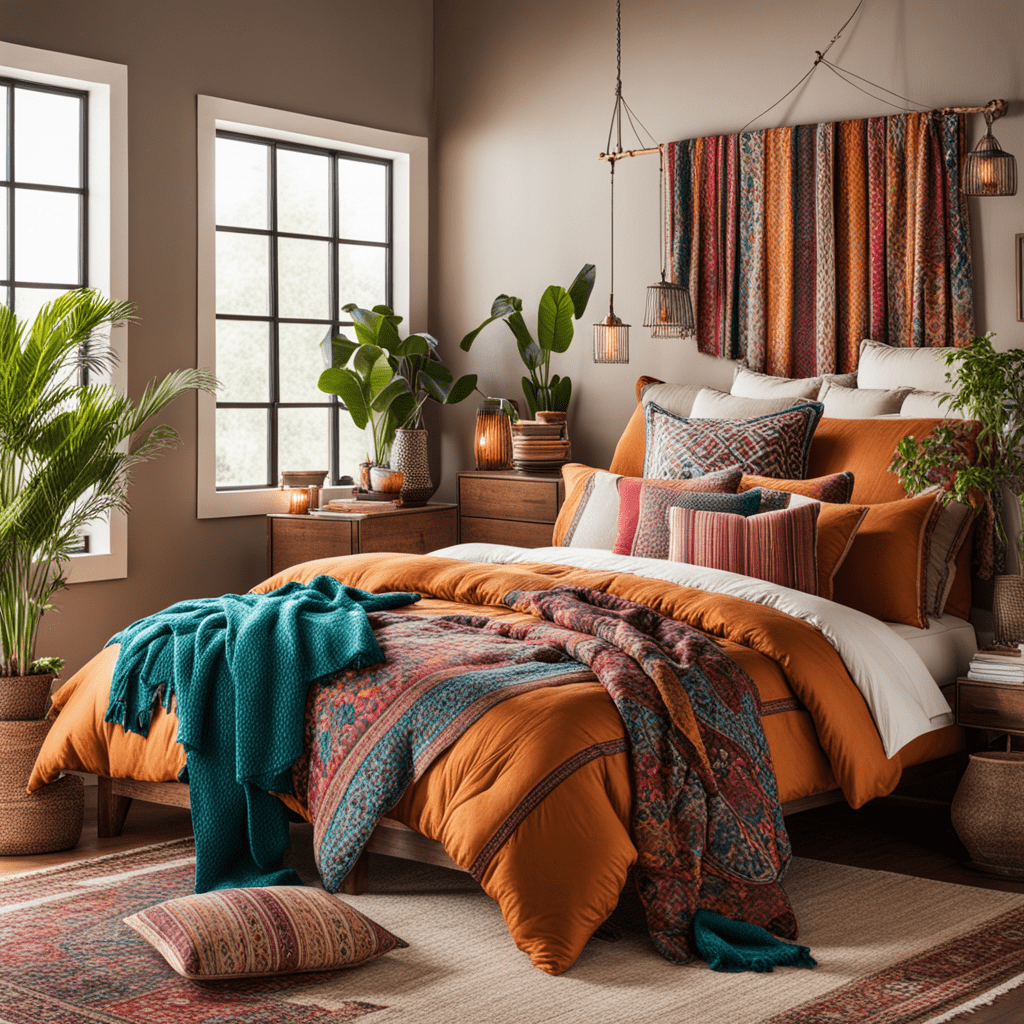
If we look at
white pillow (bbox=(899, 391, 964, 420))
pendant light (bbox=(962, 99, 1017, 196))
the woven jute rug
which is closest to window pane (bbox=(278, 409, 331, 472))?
white pillow (bbox=(899, 391, 964, 420))

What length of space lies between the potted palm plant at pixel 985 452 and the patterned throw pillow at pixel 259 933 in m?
2.21

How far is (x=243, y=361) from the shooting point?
5.91 m

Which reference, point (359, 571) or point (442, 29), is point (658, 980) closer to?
point (359, 571)

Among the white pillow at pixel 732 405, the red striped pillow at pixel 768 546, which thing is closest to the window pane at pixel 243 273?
the white pillow at pixel 732 405

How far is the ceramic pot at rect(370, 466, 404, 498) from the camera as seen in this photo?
5883mm

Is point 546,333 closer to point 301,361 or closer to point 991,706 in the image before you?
point 301,361

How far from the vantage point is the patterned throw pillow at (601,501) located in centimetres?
443

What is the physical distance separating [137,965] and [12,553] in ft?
5.07

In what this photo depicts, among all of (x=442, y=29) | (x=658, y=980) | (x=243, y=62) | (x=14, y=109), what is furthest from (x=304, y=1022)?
(x=442, y=29)

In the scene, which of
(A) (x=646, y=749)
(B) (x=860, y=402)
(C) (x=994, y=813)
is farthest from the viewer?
(B) (x=860, y=402)

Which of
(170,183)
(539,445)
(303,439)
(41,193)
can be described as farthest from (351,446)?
(41,193)

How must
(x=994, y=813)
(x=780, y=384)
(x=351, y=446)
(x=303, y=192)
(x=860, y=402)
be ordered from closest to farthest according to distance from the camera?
(x=994, y=813), (x=860, y=402), (x=780, y=384), (x=303, y=192), (x=351, y=446)

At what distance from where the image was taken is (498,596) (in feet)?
13.1

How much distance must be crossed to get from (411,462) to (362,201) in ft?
4.37
